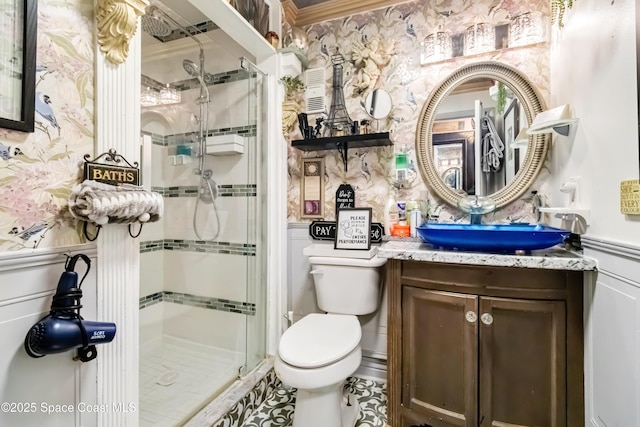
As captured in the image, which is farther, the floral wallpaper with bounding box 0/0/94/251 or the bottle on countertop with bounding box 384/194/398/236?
the bottle on countertop with bounding box 384/194/398/236

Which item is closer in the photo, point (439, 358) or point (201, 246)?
point (439, 358)

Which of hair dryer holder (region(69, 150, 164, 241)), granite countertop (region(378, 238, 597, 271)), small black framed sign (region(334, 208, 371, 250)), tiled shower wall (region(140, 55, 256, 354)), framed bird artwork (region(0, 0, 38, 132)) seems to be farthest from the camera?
tiled shower wall (region(140, 55, 256, 354))

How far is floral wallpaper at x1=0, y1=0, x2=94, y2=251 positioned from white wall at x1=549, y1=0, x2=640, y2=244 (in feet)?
5.33

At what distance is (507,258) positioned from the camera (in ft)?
3.90

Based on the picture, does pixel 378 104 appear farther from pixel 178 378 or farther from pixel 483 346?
pixel 178 378

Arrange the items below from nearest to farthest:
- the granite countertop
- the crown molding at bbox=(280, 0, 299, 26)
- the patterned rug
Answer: the granite countertop, the patterned rug, the crown molding at bbox=(280, 0, 299, 26)

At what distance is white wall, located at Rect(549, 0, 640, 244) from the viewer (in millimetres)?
888

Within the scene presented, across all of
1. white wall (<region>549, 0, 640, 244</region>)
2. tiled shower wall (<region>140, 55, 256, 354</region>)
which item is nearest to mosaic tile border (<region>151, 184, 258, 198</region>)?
tiled shower wall (<region>140, 55, 256, 354</region>)

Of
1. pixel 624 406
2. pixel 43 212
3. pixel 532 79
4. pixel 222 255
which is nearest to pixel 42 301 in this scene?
pixel 43 212

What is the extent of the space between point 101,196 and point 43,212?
147 mm

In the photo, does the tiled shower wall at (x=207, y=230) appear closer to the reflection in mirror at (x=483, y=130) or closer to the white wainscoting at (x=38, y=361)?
the white wainscoting at (x=38, y=361)

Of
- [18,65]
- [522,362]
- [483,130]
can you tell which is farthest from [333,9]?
[522,362]

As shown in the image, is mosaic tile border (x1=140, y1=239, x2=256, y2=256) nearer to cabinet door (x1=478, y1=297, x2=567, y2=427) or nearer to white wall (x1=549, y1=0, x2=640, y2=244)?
cabinet door (x1=478, y1=297, x2=567, y2=427)

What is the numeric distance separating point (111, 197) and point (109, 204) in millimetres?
25
